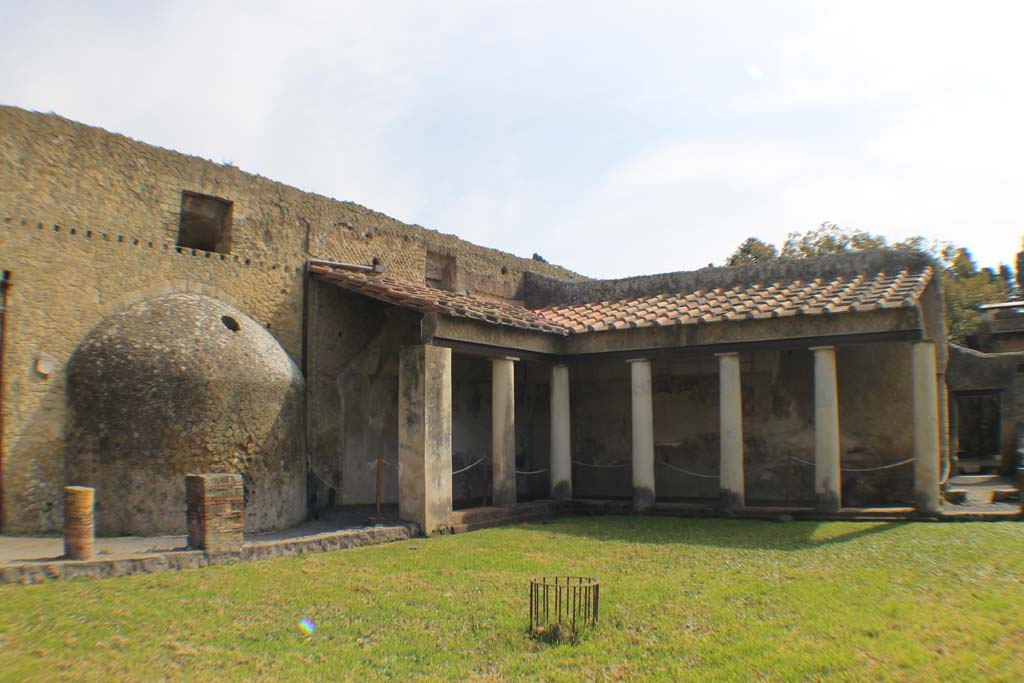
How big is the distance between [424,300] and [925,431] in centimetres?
739

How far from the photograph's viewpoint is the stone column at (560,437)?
543 inches

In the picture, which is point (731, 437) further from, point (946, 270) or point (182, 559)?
point (946, 270)

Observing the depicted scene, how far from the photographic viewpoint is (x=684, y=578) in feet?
25.6

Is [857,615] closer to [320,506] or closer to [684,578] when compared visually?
[684,578]

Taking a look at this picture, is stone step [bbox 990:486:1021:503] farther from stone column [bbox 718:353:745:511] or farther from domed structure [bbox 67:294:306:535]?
domed structure [bbox 67:294:306:535]

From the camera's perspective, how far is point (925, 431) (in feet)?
36.6

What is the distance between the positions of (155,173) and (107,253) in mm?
1391

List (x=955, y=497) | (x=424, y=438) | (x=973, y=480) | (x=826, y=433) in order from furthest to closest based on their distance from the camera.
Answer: (x=973, y=480) < (x=955, y=497) < (x=826, y=433) < (x=424, y=438)

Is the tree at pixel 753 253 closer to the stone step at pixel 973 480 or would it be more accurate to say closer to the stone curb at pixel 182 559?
the stone step at pixel 973 480

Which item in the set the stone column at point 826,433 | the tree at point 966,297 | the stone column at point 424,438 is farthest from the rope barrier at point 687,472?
the tree at point 966,297

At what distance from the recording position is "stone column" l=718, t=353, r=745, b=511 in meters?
12.3

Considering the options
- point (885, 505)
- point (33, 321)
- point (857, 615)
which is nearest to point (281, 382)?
point (33, 321)

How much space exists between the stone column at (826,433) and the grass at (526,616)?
2.16 meters

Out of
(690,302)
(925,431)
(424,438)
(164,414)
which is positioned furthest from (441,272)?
(925,431)
